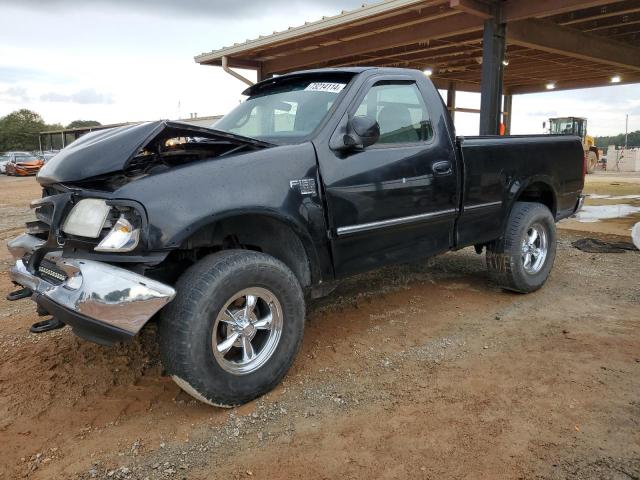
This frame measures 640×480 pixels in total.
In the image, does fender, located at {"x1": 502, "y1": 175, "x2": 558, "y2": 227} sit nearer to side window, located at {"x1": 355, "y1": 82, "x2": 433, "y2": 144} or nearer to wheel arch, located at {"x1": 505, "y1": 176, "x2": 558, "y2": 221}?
wheel arch, located at {"x1": 505, "y1": 176, "x2": 558, "y2": 221}

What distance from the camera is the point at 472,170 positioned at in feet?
13.4

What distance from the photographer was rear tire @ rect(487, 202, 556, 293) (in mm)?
4566

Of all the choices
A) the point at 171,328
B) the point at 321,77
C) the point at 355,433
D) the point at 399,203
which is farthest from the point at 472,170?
the point at 171,328

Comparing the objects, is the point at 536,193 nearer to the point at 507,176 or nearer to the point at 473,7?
the point at 507,176

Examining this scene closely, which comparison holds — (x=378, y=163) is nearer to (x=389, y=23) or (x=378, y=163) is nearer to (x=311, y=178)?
(x=311, y=178)

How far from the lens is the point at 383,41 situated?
429 inches

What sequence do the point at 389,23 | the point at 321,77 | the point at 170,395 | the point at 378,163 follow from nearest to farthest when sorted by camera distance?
1. the point at 170,395
2. the point at 378,163
3. the point at 321,77
4. the point at 389,23

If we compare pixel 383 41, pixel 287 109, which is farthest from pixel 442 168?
pixel 383 41

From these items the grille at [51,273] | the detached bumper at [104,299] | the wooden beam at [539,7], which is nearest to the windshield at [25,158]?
the wooden beam at [539,7]

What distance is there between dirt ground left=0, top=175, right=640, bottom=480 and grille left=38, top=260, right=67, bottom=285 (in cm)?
77

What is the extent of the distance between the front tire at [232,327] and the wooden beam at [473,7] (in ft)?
22.2

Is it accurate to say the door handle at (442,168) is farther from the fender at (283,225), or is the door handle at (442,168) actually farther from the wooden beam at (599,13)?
the wooden beam at (599,13)

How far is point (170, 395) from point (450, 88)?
57.9 feet

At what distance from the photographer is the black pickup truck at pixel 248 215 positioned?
2457 mm
